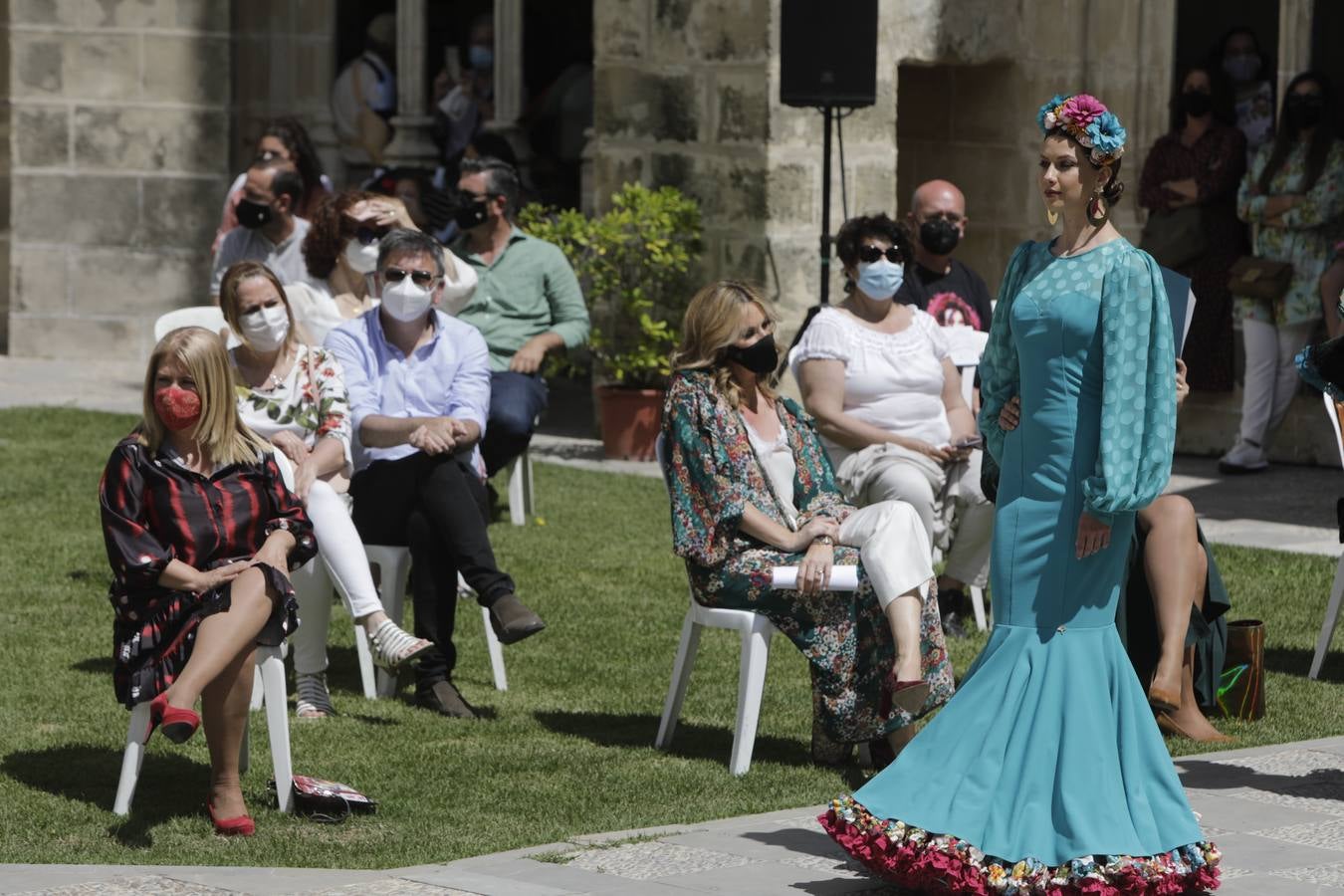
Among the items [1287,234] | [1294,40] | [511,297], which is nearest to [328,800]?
[511,297]

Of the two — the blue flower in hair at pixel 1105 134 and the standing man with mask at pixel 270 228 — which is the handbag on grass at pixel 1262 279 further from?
the blue flower in hair at pixel 1105 134

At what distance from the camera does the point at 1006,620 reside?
5.46 metres

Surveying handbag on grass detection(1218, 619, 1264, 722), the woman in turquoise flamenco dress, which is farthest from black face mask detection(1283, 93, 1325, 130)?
the woman in turquoise flamenco dress

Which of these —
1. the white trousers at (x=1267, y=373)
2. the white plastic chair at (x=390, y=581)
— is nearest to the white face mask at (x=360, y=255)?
the white plastic chair at (x=390, y=581)

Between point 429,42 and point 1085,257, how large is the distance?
12.9 metres

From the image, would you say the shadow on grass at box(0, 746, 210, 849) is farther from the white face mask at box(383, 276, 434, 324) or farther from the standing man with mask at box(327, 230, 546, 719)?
the white face mask at box(383, 276, 434, 324)

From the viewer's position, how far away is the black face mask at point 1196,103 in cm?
1268

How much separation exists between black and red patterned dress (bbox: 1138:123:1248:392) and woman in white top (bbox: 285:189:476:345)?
5194mm

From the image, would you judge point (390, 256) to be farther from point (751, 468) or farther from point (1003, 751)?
point (1003, 751)

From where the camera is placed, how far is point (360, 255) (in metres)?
8.82

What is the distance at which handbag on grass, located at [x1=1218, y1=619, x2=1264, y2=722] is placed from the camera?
7297 millimetres

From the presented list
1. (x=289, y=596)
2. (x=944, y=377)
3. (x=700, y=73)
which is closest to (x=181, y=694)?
(x=289, y=596)

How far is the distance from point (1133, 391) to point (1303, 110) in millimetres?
7117

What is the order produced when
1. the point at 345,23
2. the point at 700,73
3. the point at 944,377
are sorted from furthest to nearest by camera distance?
the point at 345,23 → the point at 700,73 → the point at 944,377
